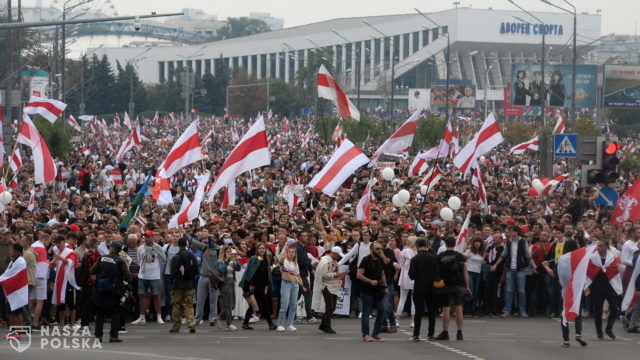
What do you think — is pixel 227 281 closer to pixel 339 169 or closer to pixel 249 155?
pixel 249 155

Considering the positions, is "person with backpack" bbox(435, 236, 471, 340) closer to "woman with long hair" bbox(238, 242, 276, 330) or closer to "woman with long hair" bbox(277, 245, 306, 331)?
"woman with long hair" bbox(277, 245, 306, 331)

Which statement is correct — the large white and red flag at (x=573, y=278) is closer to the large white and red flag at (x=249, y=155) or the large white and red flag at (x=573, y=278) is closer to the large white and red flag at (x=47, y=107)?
the large white and red flag at (x=249, y=155)

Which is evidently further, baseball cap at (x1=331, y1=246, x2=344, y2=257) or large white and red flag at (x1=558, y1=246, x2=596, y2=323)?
baseball cap at (x1=331, y1=246, x2=344, y2=257)

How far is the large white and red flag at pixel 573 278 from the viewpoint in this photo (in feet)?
Answer: 48.2

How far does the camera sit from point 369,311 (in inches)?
610

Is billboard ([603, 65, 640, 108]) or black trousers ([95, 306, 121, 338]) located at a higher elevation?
billboard ([603, 65, 640, 108])

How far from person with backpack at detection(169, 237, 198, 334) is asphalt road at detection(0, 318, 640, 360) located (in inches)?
9.1

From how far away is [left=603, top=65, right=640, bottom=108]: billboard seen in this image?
65.3 m

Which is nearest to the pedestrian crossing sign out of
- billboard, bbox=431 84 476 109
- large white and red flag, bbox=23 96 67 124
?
large white and red flag, bbox=23 96 67 124

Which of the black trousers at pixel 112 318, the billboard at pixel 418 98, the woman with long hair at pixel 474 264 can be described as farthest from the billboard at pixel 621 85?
the black trousers at pixel 112 318

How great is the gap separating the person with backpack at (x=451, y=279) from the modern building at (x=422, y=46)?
103947 mm

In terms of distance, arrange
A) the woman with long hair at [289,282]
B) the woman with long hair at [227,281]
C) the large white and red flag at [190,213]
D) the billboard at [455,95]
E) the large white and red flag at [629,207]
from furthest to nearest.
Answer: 1. the billboard at [455,95]
2. the large white and red flag at [629,207]
3. the large white and red flag at [190,213]
4. the woman with long hair at [227,281]
5. the woman with long hair at [289,282]

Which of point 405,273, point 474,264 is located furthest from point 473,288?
point 405,273

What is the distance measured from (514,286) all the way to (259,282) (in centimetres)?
444
